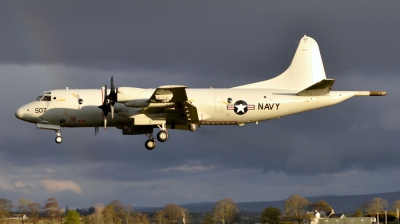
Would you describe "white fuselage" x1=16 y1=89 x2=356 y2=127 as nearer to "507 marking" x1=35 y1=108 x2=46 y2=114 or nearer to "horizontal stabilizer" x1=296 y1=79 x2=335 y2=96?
"507 marking" x1=35 y1=108 x2=46 y2=114

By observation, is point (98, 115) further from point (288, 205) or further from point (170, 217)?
point (288, 205)

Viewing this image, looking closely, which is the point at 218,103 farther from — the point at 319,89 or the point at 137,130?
the point at 319,89

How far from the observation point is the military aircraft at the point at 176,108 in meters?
38.4

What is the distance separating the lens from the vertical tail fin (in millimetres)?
42562

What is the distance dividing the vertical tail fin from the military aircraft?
4.51 feet

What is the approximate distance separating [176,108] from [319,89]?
8.71m

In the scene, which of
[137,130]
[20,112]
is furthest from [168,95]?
[20,112]

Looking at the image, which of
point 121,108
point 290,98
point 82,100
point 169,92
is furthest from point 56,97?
point 290,98

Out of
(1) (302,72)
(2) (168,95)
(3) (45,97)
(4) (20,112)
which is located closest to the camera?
(2) (168,95)

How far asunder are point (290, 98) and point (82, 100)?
40.8 ft

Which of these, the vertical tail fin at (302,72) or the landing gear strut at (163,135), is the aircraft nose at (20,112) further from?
the vertical tail fin at (302,72)

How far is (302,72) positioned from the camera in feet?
142

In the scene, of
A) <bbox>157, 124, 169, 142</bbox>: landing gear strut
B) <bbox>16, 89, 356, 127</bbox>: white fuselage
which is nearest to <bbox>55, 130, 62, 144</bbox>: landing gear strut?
<bbox>16, 89, 356, 127</bbox>: white fuselage

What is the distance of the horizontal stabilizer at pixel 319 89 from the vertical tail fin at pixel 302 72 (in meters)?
2.57
